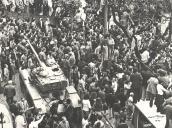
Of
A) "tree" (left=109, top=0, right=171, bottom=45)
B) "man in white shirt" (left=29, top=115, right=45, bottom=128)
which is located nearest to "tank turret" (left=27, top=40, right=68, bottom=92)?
"man in white shirt" (left=29, top=115, right=45, bottom=128)

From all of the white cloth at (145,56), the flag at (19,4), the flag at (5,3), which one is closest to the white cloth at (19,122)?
the white cloth at (145,56)

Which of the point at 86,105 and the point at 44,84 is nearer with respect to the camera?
the point at 86,105

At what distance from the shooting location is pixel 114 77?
18797 millimetres

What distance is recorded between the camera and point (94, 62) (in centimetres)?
2088

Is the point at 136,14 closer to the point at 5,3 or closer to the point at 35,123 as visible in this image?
the point at 5,3

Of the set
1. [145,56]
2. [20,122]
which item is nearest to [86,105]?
[20,122]

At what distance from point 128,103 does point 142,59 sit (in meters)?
4.33

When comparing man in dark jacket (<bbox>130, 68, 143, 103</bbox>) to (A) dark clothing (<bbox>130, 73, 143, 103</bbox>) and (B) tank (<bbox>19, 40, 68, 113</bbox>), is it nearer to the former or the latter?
(A) dark clothing (<bbox>130, 73, 143, 103</bbox>)

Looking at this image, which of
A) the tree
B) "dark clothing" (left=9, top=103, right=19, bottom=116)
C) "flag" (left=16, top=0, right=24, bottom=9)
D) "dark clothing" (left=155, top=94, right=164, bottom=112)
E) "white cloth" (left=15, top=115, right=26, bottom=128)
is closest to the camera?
"white cloth" (left=15, top=115, right=26, bottom=128)

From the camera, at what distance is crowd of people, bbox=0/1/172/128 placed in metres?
17.2

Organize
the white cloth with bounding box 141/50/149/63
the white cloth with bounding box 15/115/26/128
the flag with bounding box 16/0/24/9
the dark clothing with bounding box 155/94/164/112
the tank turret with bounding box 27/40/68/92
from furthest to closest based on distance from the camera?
the flag with bounding box 16/0/24/9 < the white cloth with bounding box 141/50/149/63 < the tank turret with bounding box 27/40/68/92 < the dark clothing with bounding box 155/94/164/112 < the white cloth with bounding box 15/115/26/128

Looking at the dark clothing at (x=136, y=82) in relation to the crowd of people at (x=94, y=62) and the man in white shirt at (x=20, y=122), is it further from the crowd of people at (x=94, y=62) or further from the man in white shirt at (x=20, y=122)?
the man in white shirt at (x=20, y=122)

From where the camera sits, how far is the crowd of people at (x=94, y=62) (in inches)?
679

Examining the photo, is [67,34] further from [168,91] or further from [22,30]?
[168,91]
